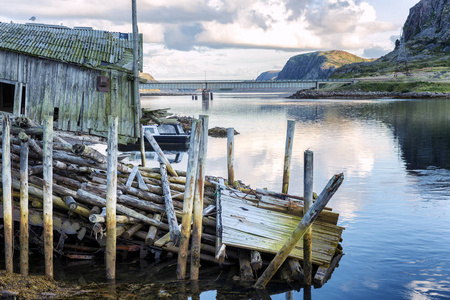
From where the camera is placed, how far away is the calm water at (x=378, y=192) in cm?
1351

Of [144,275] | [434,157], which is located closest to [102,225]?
[144,275]

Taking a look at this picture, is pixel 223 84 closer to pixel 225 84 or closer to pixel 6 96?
pixel 225 84

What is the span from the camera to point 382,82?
513 ft

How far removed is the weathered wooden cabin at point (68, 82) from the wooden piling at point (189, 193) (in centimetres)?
961

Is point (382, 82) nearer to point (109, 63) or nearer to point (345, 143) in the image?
point (345, 143)

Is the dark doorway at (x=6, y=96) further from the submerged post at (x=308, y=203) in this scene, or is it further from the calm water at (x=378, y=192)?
the submerged post at (x=308, y=203)

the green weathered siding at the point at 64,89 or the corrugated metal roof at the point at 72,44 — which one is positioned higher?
the corrugated metal roof at the point at 72,44

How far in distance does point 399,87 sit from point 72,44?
13985 centimetres

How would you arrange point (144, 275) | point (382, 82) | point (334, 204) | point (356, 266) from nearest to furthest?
point (144, 275) → point (356, 266) → point (334, 204) → point (382, 82)

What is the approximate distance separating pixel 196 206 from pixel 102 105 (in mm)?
10166

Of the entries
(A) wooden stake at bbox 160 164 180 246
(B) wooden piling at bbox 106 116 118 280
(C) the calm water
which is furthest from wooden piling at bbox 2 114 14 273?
(C) the calm water

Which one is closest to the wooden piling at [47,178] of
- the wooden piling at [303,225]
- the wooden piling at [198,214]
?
the wooden piling at [198,214]

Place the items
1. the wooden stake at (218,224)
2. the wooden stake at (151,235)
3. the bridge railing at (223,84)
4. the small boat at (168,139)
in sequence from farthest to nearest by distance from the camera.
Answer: the bridge railing at (223,84) → the small boat at (168,139) → the wooden stake at (151,235) → the wooden stake at (218,224)

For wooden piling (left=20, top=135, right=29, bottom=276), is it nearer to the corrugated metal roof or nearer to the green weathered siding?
the green weathered siding
